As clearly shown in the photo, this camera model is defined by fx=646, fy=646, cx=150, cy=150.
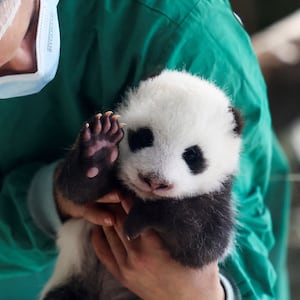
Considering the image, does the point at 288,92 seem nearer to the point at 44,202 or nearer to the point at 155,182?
the point at 44,202

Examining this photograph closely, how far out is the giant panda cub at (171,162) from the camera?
0.81 metres

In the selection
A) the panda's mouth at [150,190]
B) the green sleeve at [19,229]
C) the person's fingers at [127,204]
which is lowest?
the green sleeve at [19,229]

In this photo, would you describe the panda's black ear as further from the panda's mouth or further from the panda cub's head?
the panda's mouth

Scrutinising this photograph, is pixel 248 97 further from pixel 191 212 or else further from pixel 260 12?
pixel 260 12

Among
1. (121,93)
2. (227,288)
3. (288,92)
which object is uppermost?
(121,93)

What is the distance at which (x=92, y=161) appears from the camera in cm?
83

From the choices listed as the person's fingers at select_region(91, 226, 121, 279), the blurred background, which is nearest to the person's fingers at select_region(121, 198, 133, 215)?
the person's fingers at select_region(91, 226, 121, 279)

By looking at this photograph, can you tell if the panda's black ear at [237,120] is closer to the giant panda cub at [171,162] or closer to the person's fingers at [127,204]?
the giant panda cub at [171,162]

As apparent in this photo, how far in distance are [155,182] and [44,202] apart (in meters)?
A: 0.32

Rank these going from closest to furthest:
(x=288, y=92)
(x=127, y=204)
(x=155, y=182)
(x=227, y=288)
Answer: (x=155, y=182) → (x=127, y=204) → (x=227, y=288) → (x=288, y=92)

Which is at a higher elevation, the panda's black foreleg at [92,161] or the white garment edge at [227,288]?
the panda's black foreleg at [92,161]

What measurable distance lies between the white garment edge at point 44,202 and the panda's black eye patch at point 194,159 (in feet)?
0.96

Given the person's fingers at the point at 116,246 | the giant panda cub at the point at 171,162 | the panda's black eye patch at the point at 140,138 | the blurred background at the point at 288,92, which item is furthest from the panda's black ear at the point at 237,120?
the blurred background at the point at 288,92

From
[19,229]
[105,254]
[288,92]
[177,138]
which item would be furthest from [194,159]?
[288,92]
